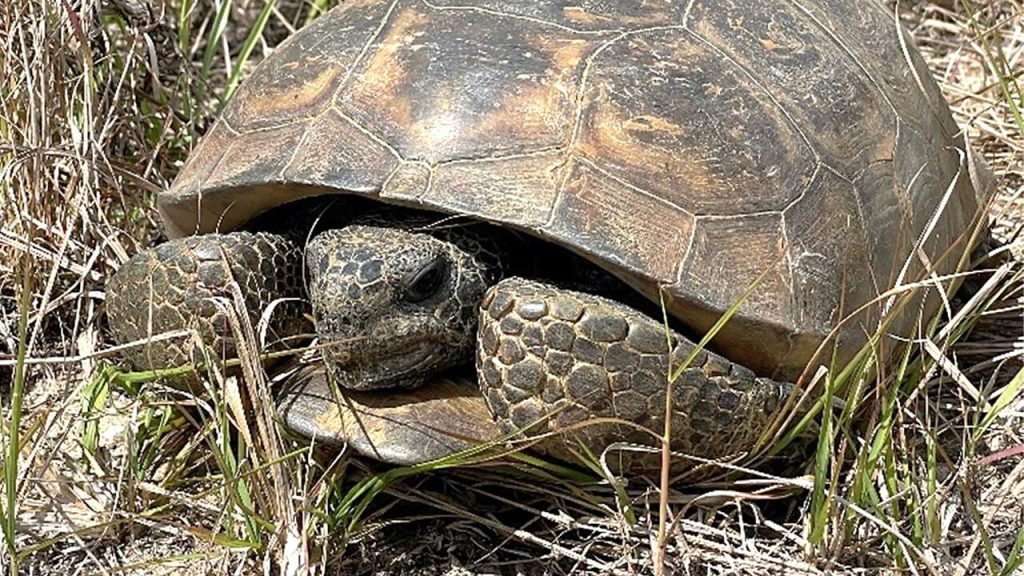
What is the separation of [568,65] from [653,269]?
1.41ft

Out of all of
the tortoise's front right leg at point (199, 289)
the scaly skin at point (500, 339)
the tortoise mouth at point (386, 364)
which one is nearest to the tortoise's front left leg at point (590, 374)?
the scaly skin at point (500, 339)

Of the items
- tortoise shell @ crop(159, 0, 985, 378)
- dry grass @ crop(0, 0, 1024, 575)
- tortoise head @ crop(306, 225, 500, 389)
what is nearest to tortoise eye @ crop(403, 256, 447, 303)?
tortoise head @ crop(306, 225, 500, 389)

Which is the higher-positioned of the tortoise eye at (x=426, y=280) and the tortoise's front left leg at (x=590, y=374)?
the tortoise eye at (x=426, y=280)

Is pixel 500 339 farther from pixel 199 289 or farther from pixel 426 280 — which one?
pixel 199 289

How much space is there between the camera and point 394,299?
2.17 metres

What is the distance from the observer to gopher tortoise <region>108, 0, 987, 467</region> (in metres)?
2.15

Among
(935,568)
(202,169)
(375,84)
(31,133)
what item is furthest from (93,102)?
(935,568)

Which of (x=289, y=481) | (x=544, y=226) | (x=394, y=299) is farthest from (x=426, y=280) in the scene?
(x=289, y=481)

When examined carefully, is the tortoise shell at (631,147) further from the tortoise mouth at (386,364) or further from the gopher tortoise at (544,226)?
the tortoise mouth at (386,364)

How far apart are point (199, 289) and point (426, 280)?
1.52 ft

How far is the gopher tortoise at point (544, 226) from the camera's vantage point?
215 cm

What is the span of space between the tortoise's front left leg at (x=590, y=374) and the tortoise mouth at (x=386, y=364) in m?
0.10

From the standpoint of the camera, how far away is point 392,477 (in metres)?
2.20

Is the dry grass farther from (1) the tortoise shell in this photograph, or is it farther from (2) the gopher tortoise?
(1) the tortoise shell
